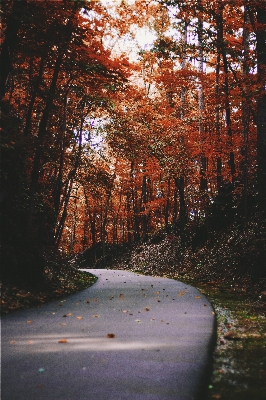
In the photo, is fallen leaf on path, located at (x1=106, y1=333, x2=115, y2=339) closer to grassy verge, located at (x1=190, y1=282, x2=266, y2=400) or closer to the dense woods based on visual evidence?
grassy verge, located at (x1=190, y1=282, x2=266, y2=400)

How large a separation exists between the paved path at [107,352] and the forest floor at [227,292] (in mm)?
232

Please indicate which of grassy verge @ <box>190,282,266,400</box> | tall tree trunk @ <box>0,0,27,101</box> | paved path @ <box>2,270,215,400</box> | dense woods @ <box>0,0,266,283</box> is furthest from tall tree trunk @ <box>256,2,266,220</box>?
tall tree trunk @ <box>0,0,27,101</box>

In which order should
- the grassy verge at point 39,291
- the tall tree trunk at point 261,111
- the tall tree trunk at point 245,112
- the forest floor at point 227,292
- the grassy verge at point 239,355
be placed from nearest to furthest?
the grassy verge at point 239,355
the forest floor at point 227,292
the grassy verge at point 39,291
the tall tree trunk at point 261,111
the tall tree trunk at point 245,112

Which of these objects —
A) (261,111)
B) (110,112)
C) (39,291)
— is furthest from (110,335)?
(110,112)

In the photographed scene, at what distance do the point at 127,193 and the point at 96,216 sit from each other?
7.94 m

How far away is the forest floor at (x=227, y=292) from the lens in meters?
3.06

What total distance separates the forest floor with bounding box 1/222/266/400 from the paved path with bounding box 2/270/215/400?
232mm

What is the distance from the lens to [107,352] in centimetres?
371

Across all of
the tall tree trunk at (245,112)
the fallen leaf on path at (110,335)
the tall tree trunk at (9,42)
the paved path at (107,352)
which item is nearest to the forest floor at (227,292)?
the paved path at (107,352)

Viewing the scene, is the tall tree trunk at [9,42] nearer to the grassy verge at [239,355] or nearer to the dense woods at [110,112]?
the dense woods at [110,112]

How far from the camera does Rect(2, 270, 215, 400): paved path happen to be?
9.25 feet

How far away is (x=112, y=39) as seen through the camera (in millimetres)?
16688

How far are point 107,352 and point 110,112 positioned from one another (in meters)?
13.8

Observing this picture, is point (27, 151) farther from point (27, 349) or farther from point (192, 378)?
point (192, 378)
